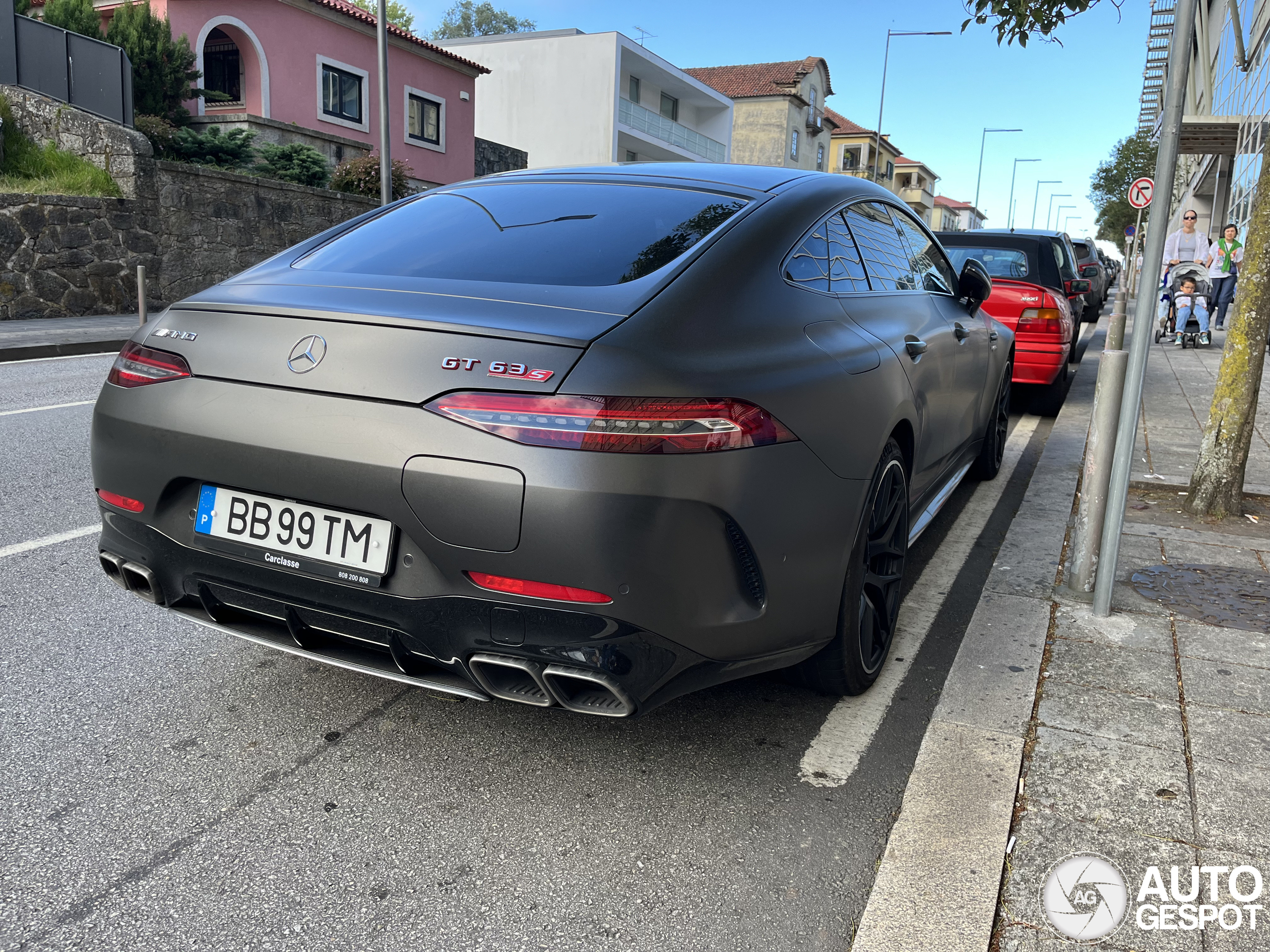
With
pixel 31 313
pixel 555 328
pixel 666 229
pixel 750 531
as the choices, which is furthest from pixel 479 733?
pixel 31 313

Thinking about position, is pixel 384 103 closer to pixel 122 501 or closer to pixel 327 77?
pixel 327 77

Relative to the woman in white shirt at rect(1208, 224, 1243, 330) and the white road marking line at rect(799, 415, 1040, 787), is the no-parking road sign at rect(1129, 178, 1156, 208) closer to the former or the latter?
the woman in white shirt at rect(1208, 224, 1243, 330)

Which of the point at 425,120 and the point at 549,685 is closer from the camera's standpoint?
Result: the point at 549,685

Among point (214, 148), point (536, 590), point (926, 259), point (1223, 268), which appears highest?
point (214, 148)

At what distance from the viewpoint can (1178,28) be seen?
3.76 meters

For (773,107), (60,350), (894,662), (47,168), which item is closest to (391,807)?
(894,662)

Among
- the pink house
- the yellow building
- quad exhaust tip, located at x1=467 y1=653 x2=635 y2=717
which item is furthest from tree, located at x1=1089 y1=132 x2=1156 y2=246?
quad exhaust tip, located at x1=467 y1=653 x2=635 y2=717

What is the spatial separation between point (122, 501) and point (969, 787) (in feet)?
7.46

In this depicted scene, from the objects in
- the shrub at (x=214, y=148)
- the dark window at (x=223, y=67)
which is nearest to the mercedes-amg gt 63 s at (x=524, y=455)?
the shrub at (x=214, y=148)

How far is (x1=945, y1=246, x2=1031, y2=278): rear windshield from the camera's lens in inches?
362

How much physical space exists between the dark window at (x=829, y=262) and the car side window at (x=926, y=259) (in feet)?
2.88

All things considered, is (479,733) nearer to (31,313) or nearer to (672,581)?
(672,581)

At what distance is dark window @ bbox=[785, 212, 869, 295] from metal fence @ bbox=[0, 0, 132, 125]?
1733 cm

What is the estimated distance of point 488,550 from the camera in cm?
216
